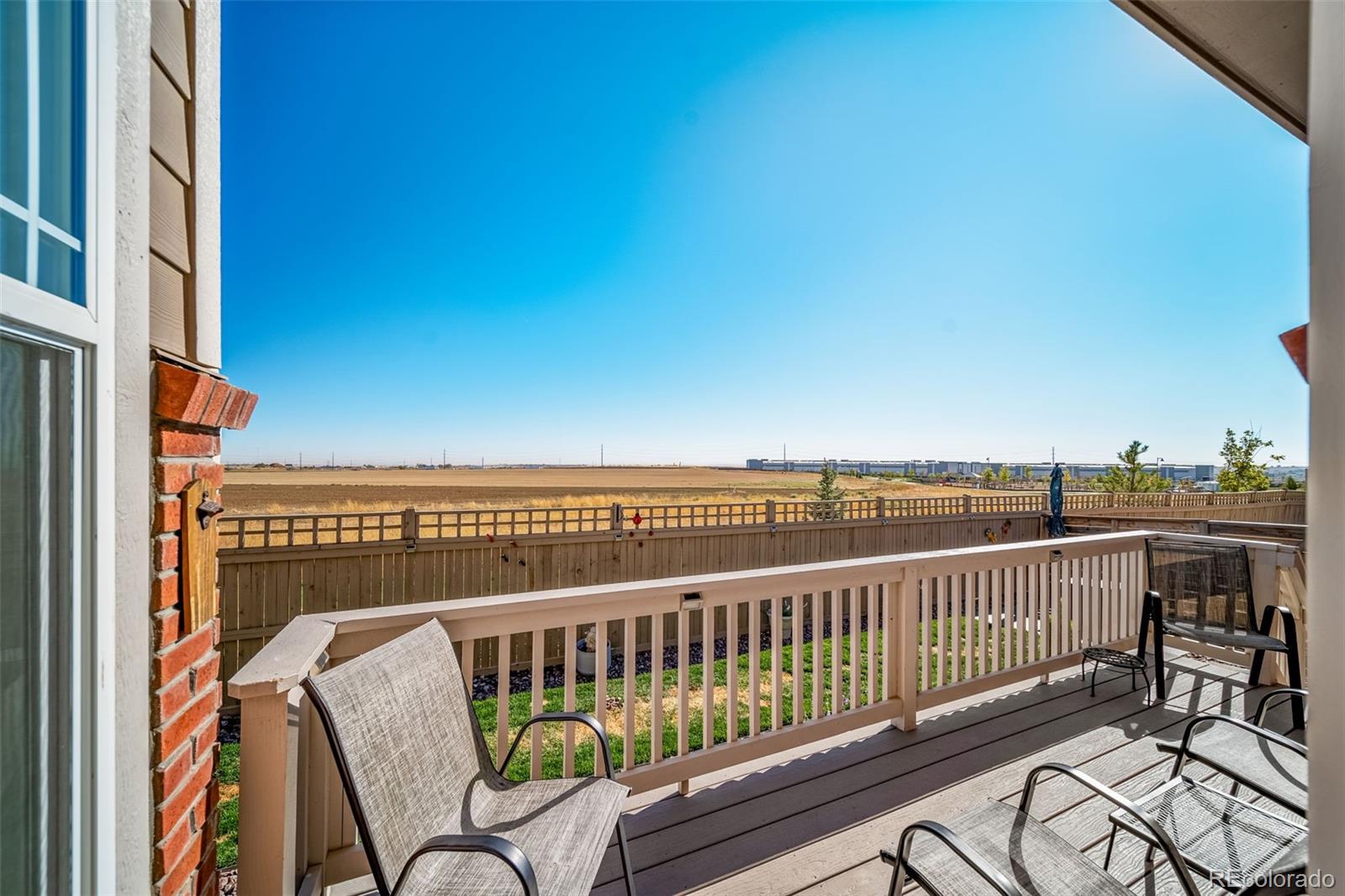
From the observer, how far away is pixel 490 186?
7.41m

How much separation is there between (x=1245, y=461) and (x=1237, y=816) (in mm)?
20922

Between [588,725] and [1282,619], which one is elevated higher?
[588,725]

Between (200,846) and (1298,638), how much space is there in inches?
225

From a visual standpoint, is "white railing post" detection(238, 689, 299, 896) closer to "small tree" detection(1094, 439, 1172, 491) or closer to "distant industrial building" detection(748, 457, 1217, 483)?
"distant industrial building" detection(748, 457, 1217, 483)

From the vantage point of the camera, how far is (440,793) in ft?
5.22

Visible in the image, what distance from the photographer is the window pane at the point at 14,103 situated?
78 centimetres

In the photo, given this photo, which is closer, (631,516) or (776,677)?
(776,677)

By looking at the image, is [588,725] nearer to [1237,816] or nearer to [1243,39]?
[1237,816]

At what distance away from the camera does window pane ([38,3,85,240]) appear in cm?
87

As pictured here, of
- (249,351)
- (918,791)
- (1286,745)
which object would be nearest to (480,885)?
(918,791)

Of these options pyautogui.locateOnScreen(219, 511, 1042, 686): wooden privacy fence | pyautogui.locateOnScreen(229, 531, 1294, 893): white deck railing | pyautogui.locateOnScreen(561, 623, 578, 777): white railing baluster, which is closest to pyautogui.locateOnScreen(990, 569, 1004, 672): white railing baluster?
Answer: pyautogui.locateOnScreen(229, 531, 1294, 893): white deck railing

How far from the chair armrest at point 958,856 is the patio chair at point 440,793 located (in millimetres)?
773

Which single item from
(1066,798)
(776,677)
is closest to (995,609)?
(1066,798)

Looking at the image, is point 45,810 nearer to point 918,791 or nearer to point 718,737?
point 918,791
